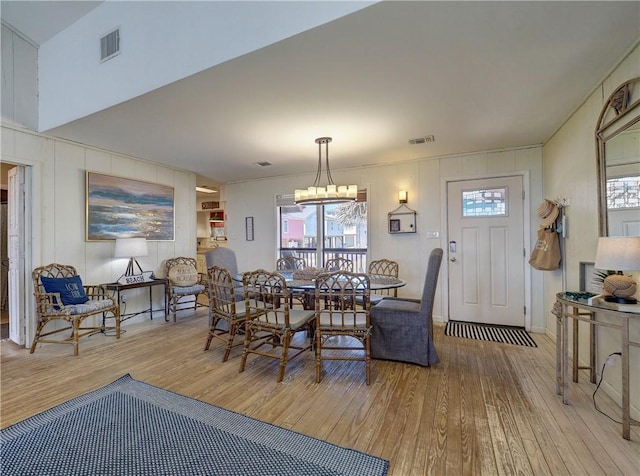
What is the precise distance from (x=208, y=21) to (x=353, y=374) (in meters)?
3.03

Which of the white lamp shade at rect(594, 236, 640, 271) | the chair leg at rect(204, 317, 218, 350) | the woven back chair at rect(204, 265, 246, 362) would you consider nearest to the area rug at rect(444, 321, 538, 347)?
the white lamp shade at rect(594, 236, 640, 271)

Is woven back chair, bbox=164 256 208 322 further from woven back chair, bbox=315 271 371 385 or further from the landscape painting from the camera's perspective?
woven back chair, bbox=315 271 371 385

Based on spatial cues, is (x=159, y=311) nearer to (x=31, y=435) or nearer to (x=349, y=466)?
(x=31, y=435)

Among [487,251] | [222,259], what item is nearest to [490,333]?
[487,251]

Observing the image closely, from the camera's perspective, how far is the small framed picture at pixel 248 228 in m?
5.75

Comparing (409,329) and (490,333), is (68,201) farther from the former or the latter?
(490,333)

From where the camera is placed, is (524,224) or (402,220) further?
(402,220)

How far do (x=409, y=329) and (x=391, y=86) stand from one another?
2.12 metres

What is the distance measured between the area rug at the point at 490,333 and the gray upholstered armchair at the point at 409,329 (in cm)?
113

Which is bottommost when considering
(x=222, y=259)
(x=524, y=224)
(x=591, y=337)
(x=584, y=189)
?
(x=591, y=337)

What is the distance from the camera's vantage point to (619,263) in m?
1.71

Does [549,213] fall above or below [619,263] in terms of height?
above

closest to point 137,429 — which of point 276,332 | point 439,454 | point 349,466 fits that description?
point 276,332

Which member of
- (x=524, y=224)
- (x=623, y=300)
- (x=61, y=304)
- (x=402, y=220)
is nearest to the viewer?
(x=623, y=300)
